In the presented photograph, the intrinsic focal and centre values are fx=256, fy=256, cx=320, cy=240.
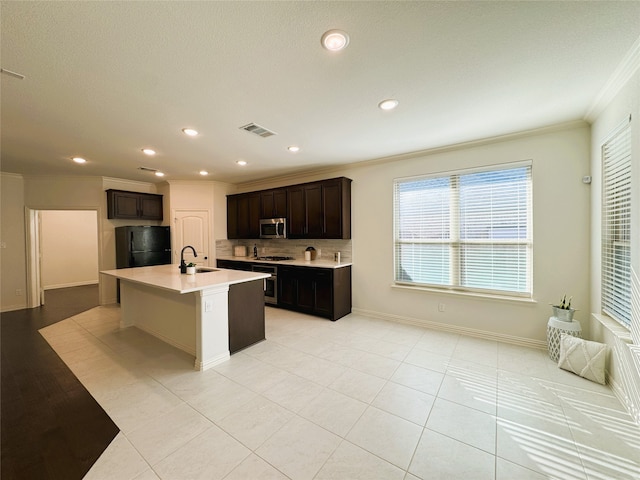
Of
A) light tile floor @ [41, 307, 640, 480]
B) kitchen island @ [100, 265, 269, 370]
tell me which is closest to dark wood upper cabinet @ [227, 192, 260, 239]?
kitchen island @ [100, 265, 269, 370]

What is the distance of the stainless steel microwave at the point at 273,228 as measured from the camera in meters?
5.18

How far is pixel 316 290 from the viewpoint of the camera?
14.2 feet

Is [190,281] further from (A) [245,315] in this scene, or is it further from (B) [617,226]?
(B) [617,226]

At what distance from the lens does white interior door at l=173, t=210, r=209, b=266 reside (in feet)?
18.8

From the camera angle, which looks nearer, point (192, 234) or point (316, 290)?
point (316, 290)

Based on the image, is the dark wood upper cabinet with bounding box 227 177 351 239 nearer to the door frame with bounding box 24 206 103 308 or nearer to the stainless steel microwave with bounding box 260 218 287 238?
the stainless steel microwave with bounding box 260 218 287 238

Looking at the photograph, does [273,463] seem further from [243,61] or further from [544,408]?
[243,61]

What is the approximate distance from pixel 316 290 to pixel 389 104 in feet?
9.71

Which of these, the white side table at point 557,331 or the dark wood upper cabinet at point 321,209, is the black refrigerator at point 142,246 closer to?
the dark wood upper cabinet at point 321,209

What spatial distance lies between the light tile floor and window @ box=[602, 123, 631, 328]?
32.3 inches

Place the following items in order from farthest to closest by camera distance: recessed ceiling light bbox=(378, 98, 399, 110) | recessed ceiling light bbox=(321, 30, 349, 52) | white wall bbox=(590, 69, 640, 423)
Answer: recessed ceiling light bbox=(378, 98, 399, 110), white wall bbox=(590, 69, 640, 423), recessed ceiling light bbox=(321, 30, 349, 52)

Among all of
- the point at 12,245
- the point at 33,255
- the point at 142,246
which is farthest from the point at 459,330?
the point at 12,245

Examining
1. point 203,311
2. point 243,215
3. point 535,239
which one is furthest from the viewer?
point 243,215

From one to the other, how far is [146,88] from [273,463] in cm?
290
